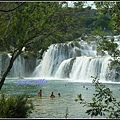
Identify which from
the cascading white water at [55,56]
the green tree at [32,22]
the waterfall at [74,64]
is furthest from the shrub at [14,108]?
the cascading white water at [55,56]

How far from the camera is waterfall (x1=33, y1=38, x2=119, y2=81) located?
2695 centimetres

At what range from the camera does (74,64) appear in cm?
3016

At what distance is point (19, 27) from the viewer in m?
6.76

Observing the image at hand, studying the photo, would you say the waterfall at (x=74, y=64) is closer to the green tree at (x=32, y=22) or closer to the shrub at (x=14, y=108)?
the green tree at (x=32, y=22)

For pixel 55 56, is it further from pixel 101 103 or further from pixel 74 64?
pixel 101 103

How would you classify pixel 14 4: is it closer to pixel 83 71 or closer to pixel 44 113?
pixel 44 113

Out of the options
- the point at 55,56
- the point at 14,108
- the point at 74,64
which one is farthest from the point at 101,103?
the point at 55,56

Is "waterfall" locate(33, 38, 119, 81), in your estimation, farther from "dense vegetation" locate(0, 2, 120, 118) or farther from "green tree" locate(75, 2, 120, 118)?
"green tree" locate(75, 2, 120, 118)

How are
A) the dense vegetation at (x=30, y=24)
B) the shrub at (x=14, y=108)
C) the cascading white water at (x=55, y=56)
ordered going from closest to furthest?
the shrub at (x=14, y=108) → the dense vegetation at (x=30, y=24) → the cascading white water at (x=55, y=56)

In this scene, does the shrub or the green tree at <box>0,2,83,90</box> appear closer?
the shrub

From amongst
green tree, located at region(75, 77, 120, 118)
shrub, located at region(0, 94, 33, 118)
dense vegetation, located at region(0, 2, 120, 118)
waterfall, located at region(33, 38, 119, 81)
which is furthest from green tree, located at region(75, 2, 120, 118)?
waterfall, located at region(33, 38, 119, 81)

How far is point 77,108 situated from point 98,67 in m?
16.4

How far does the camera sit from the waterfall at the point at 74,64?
26.9 meters

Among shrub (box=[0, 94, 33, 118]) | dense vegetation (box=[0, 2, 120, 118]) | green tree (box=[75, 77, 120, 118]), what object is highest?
dense vegetation (box=[0, 2, 120, 118])
